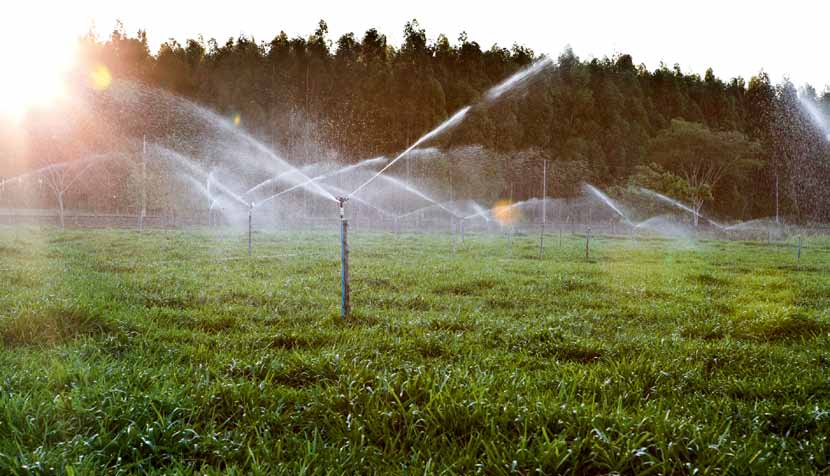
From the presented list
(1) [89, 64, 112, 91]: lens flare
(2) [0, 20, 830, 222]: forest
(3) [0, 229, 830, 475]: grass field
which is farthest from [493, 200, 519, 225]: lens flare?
(3) [0, 229, 830, 475]: grass field

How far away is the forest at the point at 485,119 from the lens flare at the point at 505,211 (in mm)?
2689

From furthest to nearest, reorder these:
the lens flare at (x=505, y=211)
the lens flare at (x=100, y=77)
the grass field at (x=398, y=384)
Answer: the lens flare at (x=505, y=211) < the lens flare at (x=100, y=77) < the grass field at (x=398, y=384)

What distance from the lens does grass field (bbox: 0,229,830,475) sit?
13.5ft

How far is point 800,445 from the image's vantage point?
4.41m

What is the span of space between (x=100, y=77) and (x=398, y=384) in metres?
87.6

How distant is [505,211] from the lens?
91562 millimetres

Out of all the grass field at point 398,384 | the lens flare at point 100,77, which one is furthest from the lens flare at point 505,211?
the grass field at point 398,384

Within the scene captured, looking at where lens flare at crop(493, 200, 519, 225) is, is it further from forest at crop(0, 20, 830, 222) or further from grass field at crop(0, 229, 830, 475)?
grass field at crop(0, 229, 830, 475)

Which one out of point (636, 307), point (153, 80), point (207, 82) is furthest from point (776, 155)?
point (636, 307)

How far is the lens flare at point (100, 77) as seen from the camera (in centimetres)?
7181

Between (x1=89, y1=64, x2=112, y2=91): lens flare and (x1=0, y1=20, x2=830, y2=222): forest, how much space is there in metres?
0.94

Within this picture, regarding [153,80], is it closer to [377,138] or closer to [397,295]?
[377,138]

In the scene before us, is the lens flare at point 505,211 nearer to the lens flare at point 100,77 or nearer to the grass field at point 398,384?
the lens flare at point 100,77

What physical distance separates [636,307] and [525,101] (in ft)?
363
